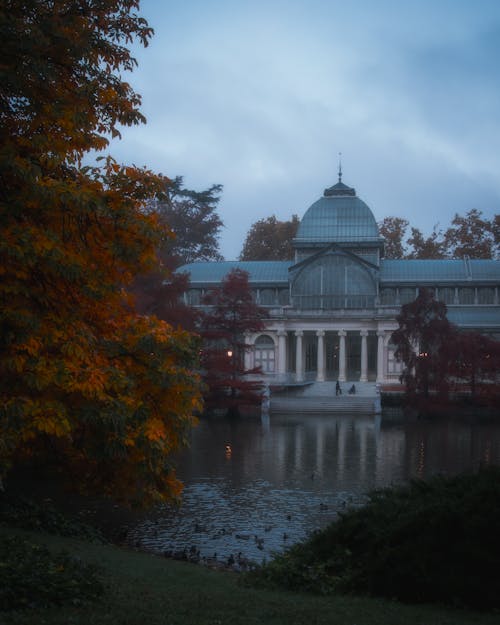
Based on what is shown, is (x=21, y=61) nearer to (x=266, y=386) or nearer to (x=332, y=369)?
(x=266, y=386)

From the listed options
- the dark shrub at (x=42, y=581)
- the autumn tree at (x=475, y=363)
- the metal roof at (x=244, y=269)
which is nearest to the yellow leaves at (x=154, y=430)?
the dark shrub at (x=42, y=581)

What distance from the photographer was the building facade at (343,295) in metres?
67.6

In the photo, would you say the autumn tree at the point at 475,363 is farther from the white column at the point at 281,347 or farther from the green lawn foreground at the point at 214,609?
the green lawn foreground at the point at 214,609

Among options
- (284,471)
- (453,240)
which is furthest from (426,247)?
(284,471)

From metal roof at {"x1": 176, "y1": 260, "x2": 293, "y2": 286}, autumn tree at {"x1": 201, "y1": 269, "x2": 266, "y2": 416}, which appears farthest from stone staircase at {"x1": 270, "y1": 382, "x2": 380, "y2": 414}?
metal roof at {"x1": 176, "y1": 260, "x2": 293, "y2": 286}

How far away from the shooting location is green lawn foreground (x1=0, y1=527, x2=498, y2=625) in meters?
7.70

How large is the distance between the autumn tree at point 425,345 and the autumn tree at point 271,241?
Result: 3747cm

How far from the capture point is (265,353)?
226ft

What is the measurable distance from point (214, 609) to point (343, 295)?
201ft

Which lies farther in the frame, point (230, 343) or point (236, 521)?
point (230, 343)

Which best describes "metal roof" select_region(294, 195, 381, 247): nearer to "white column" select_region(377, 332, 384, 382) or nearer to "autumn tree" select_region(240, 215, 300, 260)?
"white column" select_region(377, 332, 384, 382)

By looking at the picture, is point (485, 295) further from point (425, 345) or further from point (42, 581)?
point (42, 581)

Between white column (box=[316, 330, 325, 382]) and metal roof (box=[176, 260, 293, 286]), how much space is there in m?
5.87

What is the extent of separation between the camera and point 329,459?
28.1m
